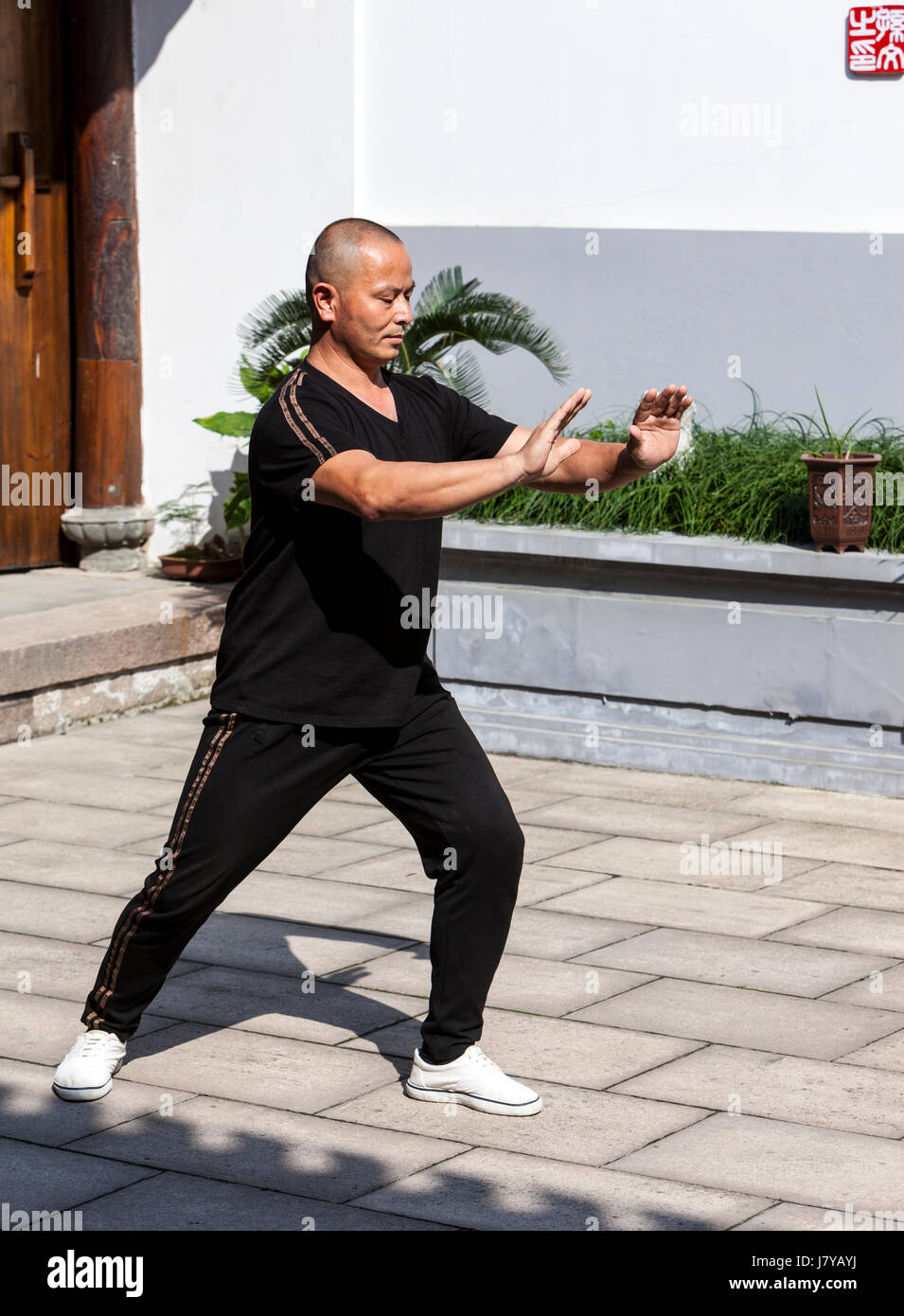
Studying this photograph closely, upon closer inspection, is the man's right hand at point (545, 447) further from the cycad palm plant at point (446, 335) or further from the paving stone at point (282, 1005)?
the cycad palm plant at point (446, 335)

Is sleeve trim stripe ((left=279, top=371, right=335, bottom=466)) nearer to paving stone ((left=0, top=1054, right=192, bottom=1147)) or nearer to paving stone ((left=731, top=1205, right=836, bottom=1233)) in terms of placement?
paving stone ((left=0, top=1054, right=192, bottom=1147))

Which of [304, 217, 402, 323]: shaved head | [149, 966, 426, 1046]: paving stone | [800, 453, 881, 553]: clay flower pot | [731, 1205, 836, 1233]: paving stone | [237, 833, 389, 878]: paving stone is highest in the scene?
[304, 217, 402, 323]: shaved head

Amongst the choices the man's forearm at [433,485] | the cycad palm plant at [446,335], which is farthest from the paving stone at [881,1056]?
the cycad palm plant at [446,335]

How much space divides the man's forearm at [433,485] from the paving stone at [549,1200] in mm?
1372

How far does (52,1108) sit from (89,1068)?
0.39 ft

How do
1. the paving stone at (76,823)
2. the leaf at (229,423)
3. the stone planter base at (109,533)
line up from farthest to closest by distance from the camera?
1. the stone planter base at (109,533)
2. the leaf at (229,423)
3. the paving stone at (76,823)

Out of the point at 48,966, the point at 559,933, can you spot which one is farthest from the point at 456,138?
the point at 48,966

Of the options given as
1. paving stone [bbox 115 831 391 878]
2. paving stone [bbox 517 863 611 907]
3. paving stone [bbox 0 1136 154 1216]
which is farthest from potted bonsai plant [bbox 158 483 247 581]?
paving stone [bbox 0 1136 154 1216]

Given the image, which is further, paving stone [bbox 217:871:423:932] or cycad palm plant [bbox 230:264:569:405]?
cycad palm plant [bbox 230:264:569:405]

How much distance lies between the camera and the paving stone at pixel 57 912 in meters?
5.82

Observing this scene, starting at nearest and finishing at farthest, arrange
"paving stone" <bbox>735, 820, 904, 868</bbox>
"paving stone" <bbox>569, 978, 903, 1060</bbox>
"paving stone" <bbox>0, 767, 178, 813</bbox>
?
"paving stone" <bbox>569, 978, 903, 1060</bbox> → "paving stone" <bbox>735, 820, 904, 868</bbox> → "paving stone" <bbox>0, 767, 178, 813</bbox>

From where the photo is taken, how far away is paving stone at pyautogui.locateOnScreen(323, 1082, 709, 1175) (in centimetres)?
430

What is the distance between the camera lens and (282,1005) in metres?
5.22

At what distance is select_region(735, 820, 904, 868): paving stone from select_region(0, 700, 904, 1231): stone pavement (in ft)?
0.06
